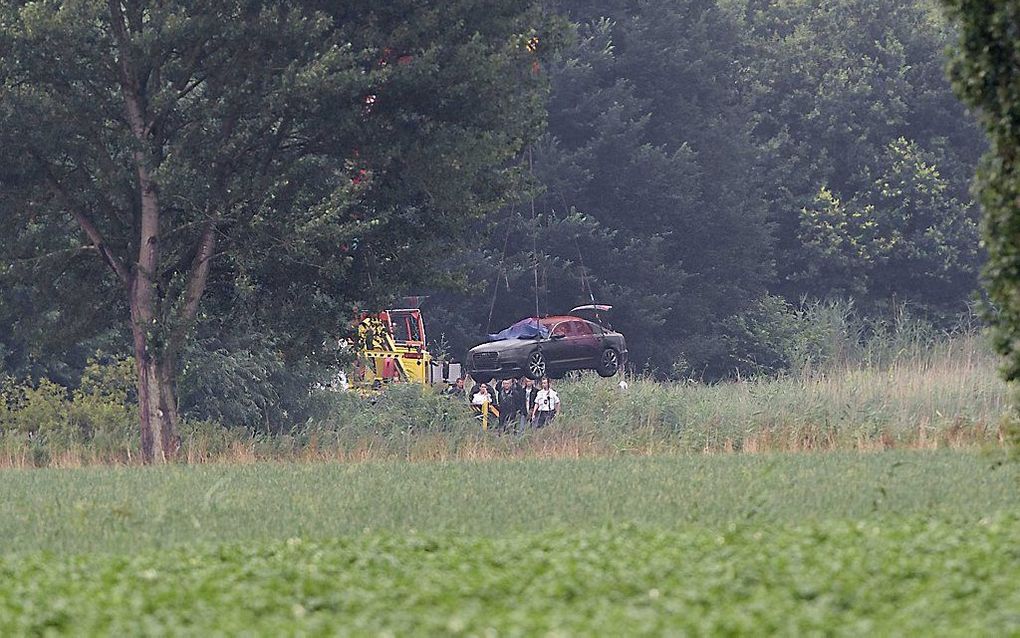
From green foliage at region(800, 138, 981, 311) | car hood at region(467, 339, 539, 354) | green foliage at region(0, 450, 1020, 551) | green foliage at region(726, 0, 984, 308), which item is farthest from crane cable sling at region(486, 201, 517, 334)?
green foliage at region(0, 450, 1020, 551)

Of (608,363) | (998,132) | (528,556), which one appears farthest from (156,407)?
(608,363)

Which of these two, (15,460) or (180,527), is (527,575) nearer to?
(180,527)

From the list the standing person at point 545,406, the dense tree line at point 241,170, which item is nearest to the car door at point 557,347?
the dense tree line at point 241,170

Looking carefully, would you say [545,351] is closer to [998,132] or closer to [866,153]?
[866,153]

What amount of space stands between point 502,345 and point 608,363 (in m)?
3.88

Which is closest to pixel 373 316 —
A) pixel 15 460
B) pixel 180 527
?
pixel 15 460

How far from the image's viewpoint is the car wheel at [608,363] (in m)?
48.3

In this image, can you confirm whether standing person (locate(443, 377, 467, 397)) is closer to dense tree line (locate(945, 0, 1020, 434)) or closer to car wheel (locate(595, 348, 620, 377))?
car wheel (locate(595, 348, 620, 377))

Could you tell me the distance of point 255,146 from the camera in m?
27.8

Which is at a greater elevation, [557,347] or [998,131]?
[998,131]

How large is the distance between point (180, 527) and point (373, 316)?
13.1 metres

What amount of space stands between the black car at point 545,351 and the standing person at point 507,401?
5.29 m

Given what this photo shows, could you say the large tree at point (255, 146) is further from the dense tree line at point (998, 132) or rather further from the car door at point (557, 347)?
the car door at point (557, 347)

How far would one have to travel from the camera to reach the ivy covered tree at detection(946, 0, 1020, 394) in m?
13.6
